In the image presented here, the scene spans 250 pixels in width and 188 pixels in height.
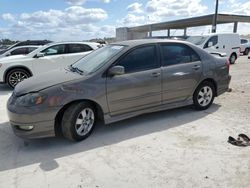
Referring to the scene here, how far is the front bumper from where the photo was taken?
3811 millimetres

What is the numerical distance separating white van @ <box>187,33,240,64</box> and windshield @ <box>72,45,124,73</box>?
8.94m

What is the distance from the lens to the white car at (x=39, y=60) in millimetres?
8560

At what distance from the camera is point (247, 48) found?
2230 centimetres

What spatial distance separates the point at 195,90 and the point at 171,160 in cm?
235

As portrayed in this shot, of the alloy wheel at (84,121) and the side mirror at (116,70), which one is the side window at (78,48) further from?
the alloy wheel at (84,121)

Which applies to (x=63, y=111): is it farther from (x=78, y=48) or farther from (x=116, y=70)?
(x=78, y=48)

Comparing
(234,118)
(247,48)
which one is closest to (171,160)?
(234,118)

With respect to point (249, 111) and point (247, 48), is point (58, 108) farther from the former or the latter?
point (247, 48)

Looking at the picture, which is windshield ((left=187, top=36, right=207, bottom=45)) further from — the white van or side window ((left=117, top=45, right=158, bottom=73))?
side window ((left=117, top=45, right=158, bottom=73))

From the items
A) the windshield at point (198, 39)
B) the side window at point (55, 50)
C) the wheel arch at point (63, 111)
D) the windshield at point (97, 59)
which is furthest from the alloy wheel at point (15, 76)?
the windshield at point (198, 39)

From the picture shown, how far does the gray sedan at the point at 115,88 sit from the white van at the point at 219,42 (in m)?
7.77

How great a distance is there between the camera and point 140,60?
4.75 meters

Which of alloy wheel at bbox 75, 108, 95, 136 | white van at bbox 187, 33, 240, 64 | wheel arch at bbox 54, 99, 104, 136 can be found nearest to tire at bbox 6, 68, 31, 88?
wheel arch at bbox 54, 99, 104, 136

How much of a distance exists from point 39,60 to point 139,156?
6443 millimetres
